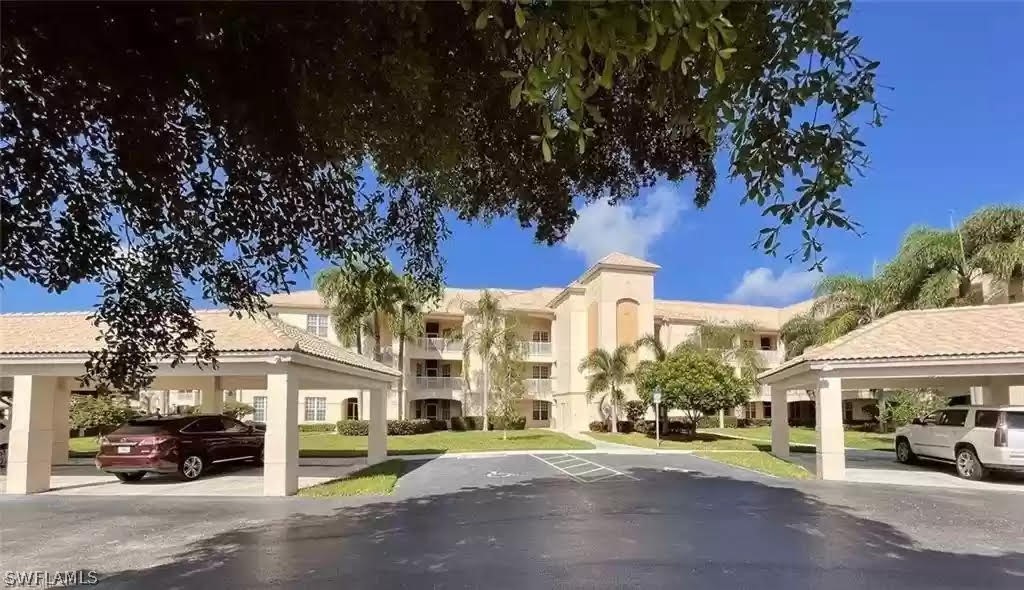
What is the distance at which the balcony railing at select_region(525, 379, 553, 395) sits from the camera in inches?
1844

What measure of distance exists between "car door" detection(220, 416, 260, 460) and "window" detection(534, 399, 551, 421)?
1171 inches

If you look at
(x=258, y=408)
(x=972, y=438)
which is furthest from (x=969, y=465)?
(x=258, y=408)

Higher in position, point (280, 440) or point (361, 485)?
point (280, 440)

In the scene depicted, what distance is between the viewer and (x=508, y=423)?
136ft

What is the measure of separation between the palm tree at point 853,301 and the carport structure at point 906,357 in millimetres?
8487

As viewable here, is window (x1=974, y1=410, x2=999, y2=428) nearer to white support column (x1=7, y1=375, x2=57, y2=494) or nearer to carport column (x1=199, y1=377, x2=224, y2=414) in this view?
white support column (x1=7, y1=375, x2=57, y2=494)

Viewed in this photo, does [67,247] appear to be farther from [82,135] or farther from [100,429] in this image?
[100,429]

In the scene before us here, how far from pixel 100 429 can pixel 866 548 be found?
37.4 m

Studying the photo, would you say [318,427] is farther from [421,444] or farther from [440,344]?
[421,444]

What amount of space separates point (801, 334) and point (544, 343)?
1686cm

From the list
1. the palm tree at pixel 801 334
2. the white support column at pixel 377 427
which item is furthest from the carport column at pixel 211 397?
the palm tree at pixel 801 334

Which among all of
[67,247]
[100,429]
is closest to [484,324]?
[100,429]

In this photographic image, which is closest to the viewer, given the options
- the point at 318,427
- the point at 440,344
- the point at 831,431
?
the point at 831,431

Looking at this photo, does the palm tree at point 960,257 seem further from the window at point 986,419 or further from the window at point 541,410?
the window at point 541,410
